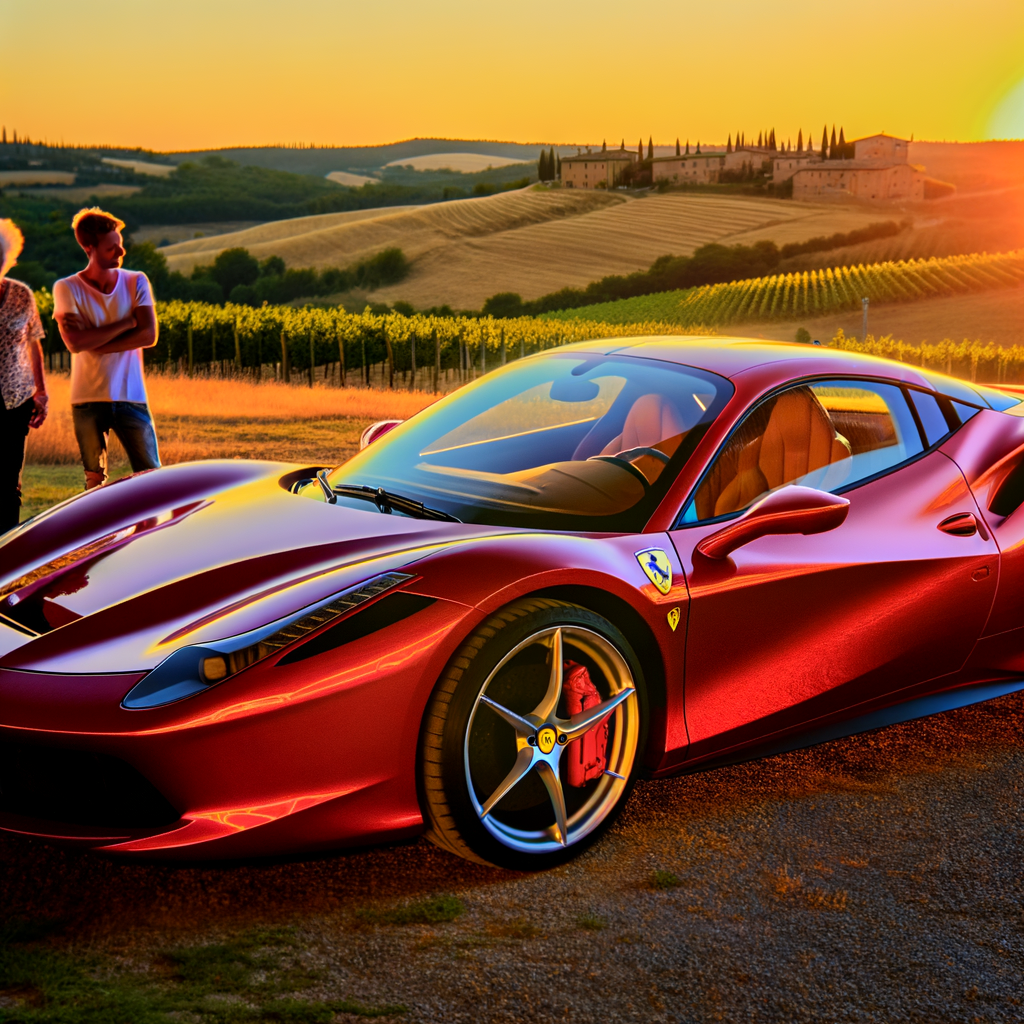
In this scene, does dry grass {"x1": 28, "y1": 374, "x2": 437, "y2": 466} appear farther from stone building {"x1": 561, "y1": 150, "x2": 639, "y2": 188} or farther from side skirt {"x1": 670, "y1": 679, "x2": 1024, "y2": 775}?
stone building {"x1": 561, "y1": 150, "x2": 639, "y2": 188}

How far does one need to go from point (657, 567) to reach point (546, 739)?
58 cm

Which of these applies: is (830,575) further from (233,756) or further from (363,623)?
(233,756)

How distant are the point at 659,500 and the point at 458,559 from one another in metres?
0.76

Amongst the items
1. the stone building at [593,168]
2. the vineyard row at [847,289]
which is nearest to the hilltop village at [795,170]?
the stone building at [593,168]

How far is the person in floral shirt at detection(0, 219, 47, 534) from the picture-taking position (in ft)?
19.1

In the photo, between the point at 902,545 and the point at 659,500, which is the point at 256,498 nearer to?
the point at 659,500

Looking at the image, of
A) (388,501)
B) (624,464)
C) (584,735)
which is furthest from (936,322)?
(584,735)

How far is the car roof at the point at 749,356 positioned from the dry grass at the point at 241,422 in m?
8.25

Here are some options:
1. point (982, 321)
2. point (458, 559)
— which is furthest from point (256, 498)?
point (982, 321)

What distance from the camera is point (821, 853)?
3.15m

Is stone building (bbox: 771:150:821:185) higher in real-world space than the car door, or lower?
higher

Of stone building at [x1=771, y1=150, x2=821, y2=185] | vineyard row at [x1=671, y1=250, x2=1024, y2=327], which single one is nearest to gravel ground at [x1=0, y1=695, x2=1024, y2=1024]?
vineyard row at [x1=671, y1=250, x2=1024, y2=327]

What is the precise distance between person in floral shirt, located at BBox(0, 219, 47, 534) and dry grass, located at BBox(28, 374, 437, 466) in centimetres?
560

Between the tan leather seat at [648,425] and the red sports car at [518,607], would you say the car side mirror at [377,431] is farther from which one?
the tan leather seat at [648,425]
